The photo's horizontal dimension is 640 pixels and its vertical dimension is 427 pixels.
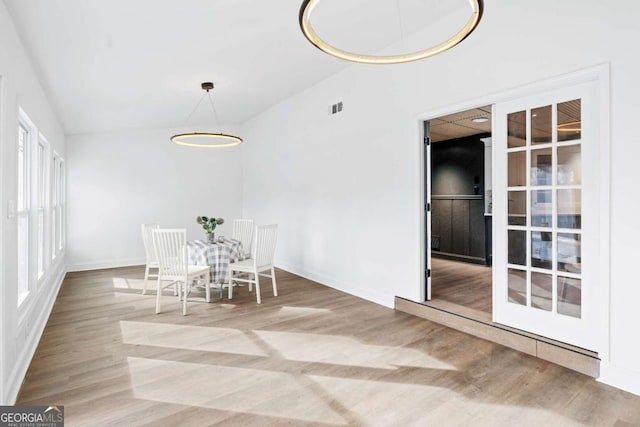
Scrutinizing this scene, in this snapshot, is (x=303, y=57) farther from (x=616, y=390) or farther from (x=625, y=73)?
(x=616, y=390)

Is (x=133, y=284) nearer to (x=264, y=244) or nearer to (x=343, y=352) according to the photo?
(x=264, y=244)

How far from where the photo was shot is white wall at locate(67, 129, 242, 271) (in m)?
6.75

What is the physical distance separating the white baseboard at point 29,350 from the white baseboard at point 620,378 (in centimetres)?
396

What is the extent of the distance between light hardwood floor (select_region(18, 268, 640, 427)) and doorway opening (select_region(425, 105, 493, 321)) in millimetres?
2170

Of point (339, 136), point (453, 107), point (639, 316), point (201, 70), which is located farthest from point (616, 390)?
point (201, 70)

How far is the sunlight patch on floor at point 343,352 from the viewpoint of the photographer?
9.40 feet

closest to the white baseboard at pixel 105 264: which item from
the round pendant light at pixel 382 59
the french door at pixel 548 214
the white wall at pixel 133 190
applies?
the white wall at pixel 133 190

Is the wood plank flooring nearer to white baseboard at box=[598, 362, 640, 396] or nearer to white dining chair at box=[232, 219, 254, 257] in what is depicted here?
white baseboard at box=[598, 362, 640, 396]

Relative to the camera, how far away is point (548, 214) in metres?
3.01

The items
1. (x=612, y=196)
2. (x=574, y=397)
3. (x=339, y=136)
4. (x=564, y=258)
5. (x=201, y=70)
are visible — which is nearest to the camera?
(x=574, y=397)

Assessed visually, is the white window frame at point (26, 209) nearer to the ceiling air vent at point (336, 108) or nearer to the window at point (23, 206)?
the window at point (23, 206)

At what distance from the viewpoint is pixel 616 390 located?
2.44 m

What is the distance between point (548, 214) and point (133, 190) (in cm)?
709

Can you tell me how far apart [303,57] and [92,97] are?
277 cm
